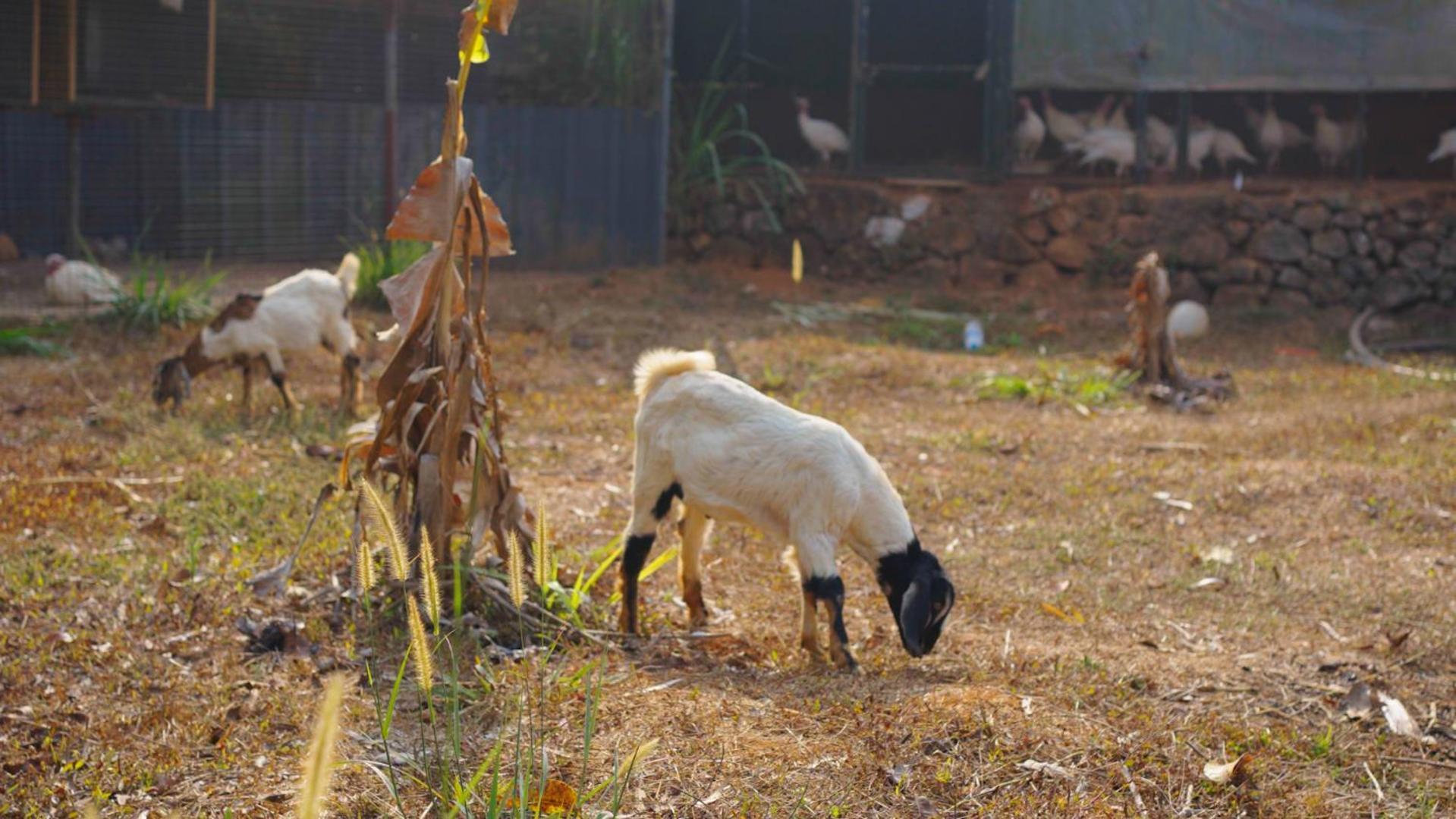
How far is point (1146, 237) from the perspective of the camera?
47.1 ft

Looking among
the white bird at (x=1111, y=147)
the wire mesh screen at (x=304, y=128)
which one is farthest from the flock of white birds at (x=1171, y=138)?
the wire mesh screen at (x=304, y=128)

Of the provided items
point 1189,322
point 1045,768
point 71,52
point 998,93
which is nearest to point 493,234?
point 1045,768

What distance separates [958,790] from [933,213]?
1184 cm

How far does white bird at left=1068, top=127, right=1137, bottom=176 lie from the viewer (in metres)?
14.8

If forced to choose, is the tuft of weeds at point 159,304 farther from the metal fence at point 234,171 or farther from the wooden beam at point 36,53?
the metal fence at point 234,171

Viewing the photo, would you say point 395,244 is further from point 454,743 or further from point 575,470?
point 454,743

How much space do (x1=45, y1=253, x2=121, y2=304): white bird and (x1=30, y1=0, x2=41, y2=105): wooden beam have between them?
127cm

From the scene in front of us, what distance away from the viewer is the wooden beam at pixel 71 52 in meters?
10.9

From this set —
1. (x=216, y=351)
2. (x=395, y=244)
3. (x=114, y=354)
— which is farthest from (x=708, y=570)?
(x=395, y=244)

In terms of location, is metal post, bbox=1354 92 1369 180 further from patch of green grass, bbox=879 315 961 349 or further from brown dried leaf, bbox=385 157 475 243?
brown dried leaf, bbox=385 157 475 243

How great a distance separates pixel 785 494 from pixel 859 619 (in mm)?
928

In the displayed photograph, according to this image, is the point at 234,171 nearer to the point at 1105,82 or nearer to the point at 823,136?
the point at 823,136

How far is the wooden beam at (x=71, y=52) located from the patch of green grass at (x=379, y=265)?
2.39m

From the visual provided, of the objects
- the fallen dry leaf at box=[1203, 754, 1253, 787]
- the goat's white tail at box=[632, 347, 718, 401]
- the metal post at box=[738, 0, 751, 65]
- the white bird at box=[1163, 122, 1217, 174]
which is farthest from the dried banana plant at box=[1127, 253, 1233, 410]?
the metal post at box=[738, 0, 751, 65]
